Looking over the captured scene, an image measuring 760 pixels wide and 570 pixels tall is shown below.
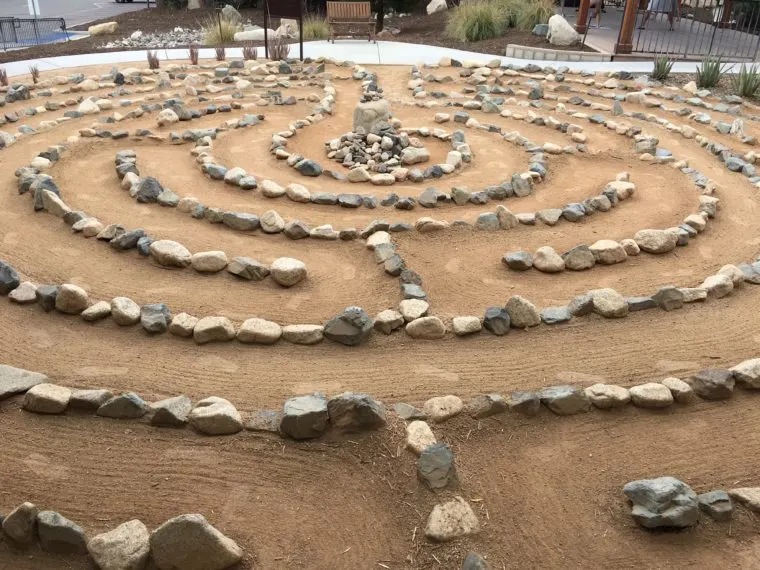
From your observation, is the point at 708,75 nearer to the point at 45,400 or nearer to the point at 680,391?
the point at 680,391

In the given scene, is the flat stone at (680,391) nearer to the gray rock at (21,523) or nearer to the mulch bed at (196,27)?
the gray rock at (21,523)

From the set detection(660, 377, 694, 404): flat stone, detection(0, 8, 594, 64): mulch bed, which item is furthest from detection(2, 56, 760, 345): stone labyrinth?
detection(0, 8, 594, 64): mulch bed

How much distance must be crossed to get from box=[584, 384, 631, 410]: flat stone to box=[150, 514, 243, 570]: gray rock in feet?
8.35

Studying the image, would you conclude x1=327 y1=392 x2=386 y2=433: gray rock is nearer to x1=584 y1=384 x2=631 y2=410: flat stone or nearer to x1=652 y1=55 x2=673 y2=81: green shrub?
x1=584 y1=384 x2=631 y2=410: flat stone

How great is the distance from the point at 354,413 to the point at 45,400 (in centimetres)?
194

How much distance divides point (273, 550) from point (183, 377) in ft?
5.54

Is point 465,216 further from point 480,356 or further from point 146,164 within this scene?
point 146,164

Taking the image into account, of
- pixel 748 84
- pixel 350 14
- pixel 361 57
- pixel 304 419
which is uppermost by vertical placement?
pixel 350 14

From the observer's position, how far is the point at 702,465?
424 cm

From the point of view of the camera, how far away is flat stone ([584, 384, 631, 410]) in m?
4.66

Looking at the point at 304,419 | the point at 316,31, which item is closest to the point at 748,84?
the point at 316,31

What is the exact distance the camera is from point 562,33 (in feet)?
61.4

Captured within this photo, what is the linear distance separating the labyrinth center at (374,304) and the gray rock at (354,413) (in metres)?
0.08

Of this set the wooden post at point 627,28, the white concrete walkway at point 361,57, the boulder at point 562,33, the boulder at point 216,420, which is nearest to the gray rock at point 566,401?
the boulder at point 216,420
